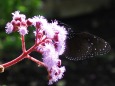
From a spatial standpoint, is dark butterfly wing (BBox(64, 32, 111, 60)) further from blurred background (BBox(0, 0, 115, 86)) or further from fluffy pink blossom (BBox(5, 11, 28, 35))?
blurred background (BBox(0, 0, 115, 86))

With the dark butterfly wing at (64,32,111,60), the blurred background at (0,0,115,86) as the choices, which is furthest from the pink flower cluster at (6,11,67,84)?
the blurred background at (0,0,115,86)

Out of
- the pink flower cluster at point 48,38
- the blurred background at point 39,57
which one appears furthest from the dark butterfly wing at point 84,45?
the blurred background at point 39,57

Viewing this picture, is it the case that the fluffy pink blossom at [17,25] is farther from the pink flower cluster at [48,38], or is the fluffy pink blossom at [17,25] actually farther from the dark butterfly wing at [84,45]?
the dark butterfly wing at [84,45]

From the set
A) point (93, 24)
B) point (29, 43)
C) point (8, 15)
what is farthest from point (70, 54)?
point (93, 24)

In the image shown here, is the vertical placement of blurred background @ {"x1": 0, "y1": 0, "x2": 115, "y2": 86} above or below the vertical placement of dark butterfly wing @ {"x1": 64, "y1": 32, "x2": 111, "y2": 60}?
above

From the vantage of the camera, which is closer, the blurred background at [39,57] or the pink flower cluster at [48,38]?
the pink flower cluster at [48,38]
